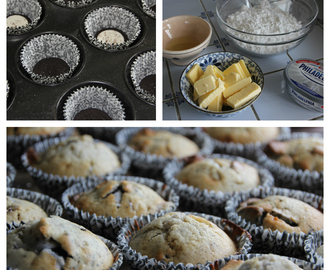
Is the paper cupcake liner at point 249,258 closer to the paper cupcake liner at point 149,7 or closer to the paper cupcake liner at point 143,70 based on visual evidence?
the paper cupcake liner at point 143,70

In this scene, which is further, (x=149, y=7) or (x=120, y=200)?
(x=149, y=7)

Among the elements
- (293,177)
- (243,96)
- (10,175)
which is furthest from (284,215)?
(10,175)

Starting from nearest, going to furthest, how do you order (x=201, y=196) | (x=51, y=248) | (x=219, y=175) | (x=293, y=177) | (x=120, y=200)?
(x=51, y=248) → (x=120, y=200) → (x=201, y=196) → (x=219, y=175) → (x=293, y=177)

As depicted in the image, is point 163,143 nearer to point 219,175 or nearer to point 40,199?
point 219,175

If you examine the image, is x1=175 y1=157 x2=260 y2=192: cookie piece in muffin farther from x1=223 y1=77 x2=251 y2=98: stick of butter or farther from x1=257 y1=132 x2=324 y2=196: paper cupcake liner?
x1=223 y1=77 x2=251 y2=98: stick of butter

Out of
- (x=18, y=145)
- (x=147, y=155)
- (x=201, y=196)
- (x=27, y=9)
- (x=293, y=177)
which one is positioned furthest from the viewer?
(x=27, y=9)

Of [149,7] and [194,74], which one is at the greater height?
[149,7]

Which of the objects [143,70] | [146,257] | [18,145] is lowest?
[18,145]
